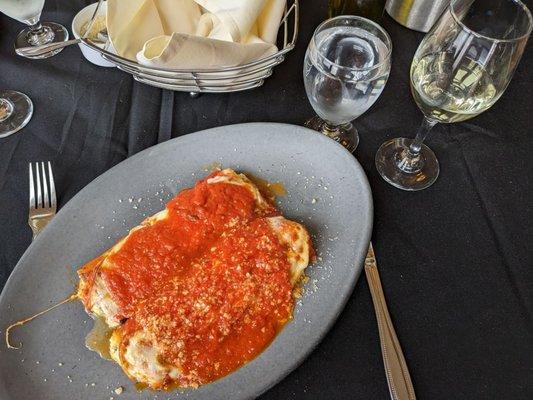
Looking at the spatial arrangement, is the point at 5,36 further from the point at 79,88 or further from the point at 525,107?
the point at 525,107

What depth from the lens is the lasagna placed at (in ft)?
2.48

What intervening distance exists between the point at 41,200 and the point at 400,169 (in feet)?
2.21

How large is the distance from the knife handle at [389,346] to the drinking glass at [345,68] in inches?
10.3

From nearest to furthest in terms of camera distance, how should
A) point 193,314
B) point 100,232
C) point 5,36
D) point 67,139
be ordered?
point 193,314 → point 100,232 → point 67,139 → point 5,36

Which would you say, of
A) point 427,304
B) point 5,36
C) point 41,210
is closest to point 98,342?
point 41,210

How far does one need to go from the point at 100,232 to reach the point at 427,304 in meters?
0.57

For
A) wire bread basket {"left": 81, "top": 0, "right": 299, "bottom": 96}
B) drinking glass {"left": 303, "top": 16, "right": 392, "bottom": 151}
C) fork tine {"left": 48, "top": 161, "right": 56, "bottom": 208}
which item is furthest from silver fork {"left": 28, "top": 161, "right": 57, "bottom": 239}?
drinking glass {"left": 303, "top": 16, "right": 392, "bottom": 151}

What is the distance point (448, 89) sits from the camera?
88cm

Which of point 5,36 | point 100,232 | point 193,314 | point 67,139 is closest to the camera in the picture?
point 193,314

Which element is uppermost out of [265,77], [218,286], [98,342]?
[265,77]

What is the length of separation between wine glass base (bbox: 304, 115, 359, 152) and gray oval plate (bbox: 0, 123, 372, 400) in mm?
88

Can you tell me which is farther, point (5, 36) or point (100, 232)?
point (5, 36)

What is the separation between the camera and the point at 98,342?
801mm

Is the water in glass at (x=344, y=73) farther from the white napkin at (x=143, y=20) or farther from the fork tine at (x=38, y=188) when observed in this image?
the fork tine at (x=38, y=188)
